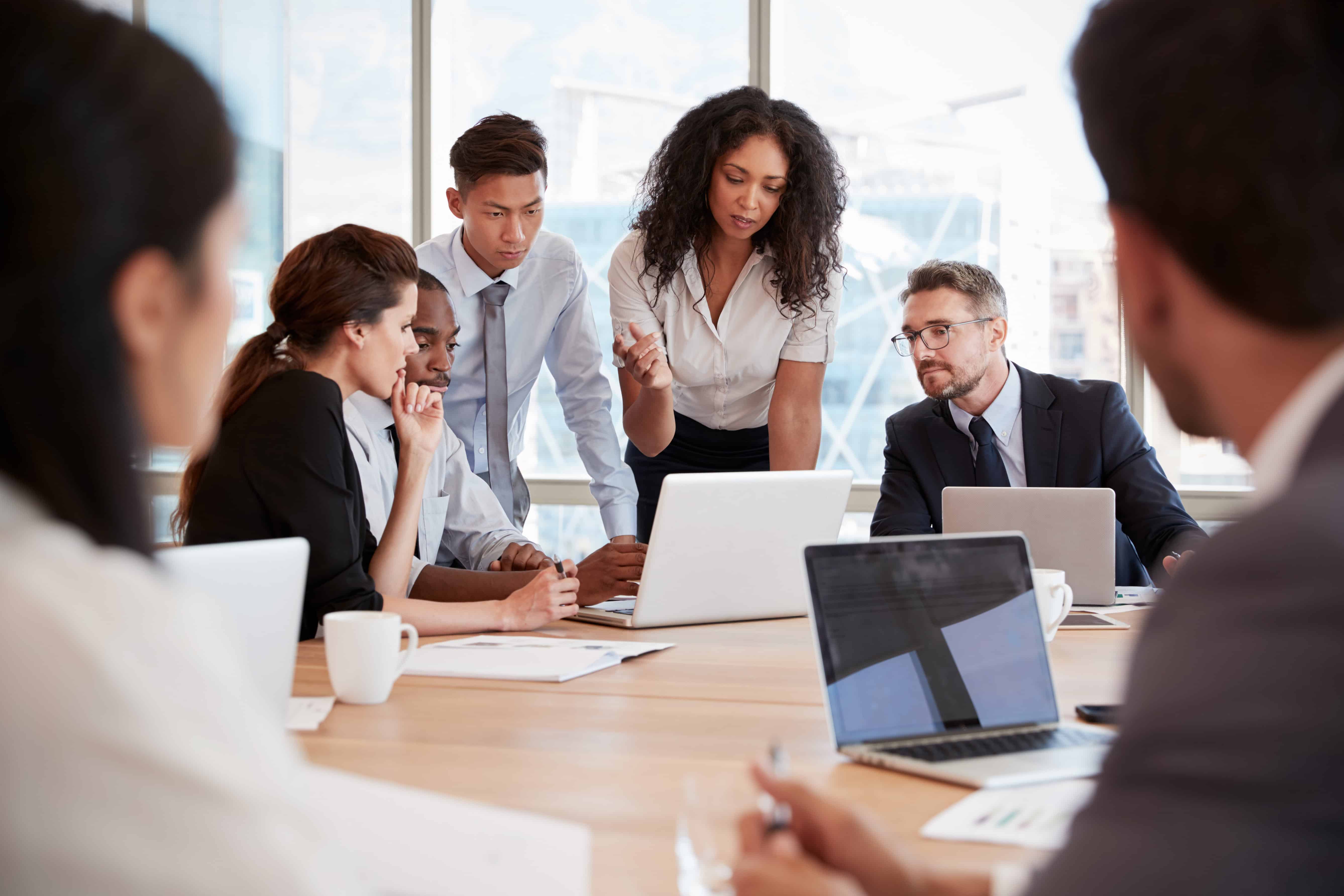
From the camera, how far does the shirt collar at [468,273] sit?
3.12m

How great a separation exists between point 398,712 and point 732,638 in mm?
646

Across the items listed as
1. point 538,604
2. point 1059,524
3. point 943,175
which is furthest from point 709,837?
point 943,175

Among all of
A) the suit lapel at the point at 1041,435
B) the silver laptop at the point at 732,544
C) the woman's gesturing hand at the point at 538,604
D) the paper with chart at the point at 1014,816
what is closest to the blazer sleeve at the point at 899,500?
the suit lapel at the point at 1041,435

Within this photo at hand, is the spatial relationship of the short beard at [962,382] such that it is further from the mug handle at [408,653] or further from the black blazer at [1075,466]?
the mug handle at [408,653]

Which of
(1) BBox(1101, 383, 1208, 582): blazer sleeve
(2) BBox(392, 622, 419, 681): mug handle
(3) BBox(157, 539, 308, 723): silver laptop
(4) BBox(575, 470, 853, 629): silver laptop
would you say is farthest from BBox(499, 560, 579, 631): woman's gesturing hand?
(1) BBox(1101, 383, 1208, 582): blazer sleeve

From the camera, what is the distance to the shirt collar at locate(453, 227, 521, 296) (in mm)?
3123

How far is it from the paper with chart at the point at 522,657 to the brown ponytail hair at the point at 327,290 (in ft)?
2.13

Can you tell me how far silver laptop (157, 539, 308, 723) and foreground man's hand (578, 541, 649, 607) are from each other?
2.92ft

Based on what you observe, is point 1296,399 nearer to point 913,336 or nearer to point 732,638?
point 732,638

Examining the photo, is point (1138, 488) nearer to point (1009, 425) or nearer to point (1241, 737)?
point (1009, 425)

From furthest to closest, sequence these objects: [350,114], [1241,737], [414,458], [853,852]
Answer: [350,114] → [414,458] → [853,852] → [1241,737]

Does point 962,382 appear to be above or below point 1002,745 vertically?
above

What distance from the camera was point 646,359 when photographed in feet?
8.91

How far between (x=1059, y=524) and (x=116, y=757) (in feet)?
5.94
